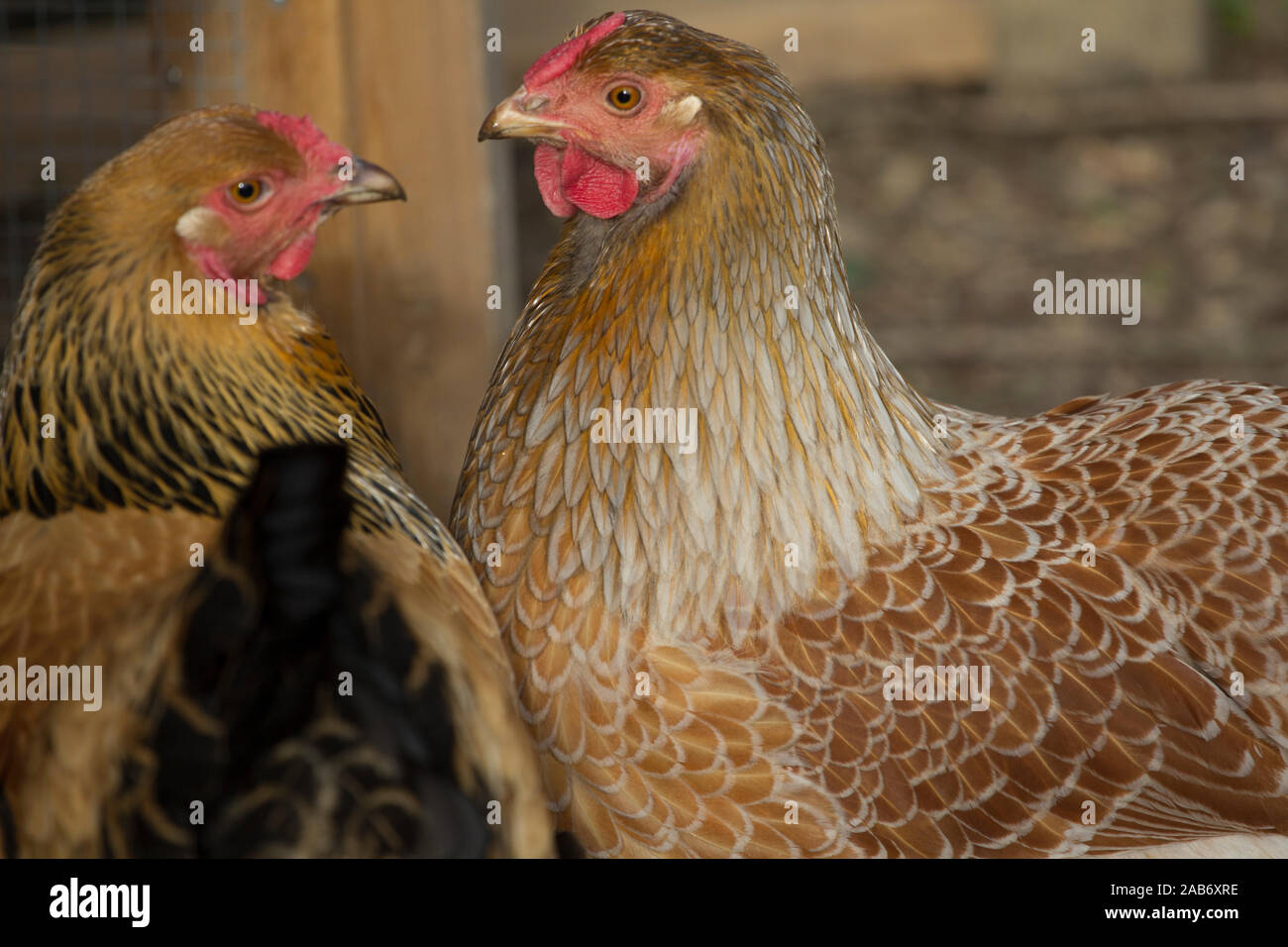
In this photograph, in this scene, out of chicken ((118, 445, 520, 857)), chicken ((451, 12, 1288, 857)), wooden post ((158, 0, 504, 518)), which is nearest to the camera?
chicken ((118, 445, 520, 857))

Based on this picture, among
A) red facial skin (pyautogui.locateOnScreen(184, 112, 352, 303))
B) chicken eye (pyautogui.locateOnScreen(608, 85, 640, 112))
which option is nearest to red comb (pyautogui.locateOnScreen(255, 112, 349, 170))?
red facial skin (pyautogui.locateOnScreen(184, 112, 352, 303))

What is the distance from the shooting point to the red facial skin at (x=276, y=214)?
5.37 ft

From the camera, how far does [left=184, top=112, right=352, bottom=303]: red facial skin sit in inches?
64.4

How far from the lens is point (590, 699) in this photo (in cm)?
158

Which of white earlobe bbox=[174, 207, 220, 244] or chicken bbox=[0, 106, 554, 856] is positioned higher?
white earlobe bbox=[174, 207, 220, 244]

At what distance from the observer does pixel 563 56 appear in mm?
1618

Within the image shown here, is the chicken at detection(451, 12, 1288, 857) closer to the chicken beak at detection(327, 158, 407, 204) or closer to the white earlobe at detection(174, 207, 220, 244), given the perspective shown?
the chicken beak at detection(327, 158, 407, 204)

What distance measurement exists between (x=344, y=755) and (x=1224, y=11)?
5429 millimetres

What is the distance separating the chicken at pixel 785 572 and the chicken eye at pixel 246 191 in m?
0.31

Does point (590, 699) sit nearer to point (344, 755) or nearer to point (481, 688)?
point (481, 688)

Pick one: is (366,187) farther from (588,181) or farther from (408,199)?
(408,199)

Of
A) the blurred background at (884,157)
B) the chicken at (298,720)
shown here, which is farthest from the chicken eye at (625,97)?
the blurred background at (884,157)

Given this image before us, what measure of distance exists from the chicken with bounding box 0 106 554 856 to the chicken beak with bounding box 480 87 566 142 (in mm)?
203

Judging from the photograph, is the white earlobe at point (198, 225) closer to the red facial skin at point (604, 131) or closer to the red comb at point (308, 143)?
the red comb at point (308, 143)
